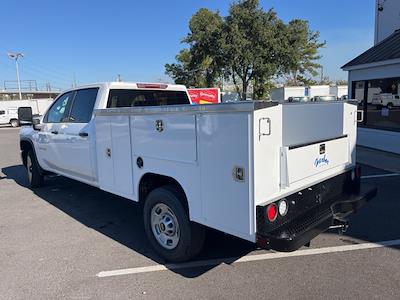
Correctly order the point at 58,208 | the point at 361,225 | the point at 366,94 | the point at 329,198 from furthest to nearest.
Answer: the point at 366,94
the point at 58,208
the point at 361,225
the point at 329,198

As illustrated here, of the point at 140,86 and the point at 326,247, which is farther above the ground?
the point at 140,86

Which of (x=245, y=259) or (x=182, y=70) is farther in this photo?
(x=182, y=70)

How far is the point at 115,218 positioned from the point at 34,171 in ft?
9.55

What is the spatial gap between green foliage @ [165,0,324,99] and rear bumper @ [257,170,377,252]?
27.8m

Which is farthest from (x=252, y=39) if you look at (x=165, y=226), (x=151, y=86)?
(x=165, y=226)

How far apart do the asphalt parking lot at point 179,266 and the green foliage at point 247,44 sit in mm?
26981

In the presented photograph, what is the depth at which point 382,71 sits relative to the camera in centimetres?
1169

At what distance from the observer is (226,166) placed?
3.18 meters

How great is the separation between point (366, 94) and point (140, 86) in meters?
9.65

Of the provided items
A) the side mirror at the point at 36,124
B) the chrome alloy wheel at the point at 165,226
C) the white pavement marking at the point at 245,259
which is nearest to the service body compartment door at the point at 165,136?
the chrome alloy wheel at the point at 165,226

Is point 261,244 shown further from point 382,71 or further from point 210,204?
point 382,71

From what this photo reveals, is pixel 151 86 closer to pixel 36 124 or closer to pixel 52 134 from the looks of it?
pixel 52 134

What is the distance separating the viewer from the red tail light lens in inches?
125

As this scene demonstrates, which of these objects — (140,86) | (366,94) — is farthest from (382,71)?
(140,86)
